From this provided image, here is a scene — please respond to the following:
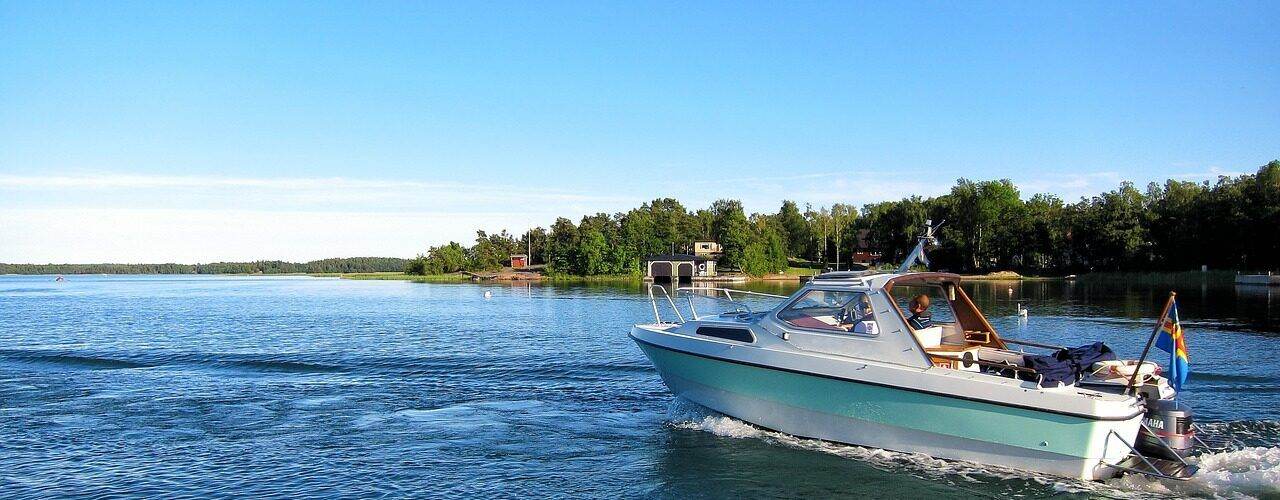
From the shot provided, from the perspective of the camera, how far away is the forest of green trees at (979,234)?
7744cm

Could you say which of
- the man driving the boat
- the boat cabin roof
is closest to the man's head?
the boat cabin roof

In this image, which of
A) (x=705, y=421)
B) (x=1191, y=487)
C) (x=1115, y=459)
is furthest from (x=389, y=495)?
(x=1191, y=487)

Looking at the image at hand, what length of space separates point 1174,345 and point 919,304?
304 cm

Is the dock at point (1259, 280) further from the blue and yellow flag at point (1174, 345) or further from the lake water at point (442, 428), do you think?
the blue and yellow flag at point (1174, 345)

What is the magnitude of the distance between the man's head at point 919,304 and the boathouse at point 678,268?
251 feet

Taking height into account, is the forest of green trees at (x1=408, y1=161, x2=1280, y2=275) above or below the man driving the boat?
above

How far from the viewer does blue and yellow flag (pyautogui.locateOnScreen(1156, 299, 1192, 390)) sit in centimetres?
888

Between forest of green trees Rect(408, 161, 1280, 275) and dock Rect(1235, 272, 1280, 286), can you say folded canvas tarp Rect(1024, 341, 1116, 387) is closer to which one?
forest of green trees Rect(408, 161, 1280, 275)

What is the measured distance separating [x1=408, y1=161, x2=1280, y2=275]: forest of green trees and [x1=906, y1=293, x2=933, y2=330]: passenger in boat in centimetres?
5154

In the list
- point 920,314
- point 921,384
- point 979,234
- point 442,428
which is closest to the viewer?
point 921,384

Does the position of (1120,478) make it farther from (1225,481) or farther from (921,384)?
(921,384)

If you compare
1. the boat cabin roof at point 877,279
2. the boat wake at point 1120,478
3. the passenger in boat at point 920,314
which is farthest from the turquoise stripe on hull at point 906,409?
the passenger in boat at point 920,314

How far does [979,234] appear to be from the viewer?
337 feet

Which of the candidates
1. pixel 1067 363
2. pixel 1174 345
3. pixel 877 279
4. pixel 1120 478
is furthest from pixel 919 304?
pixel 1120 478
